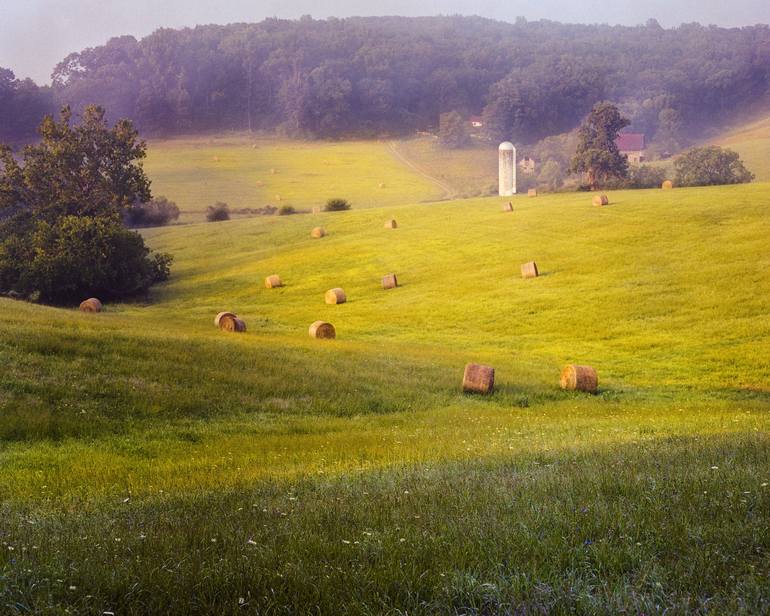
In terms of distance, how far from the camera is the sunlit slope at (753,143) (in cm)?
7844

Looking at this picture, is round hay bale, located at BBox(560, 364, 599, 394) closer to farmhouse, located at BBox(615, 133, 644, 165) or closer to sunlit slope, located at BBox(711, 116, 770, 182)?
sunlit slope, located at BBox(711, 116, 770, 182)

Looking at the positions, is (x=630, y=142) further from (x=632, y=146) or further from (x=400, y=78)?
(x=400, y=78)

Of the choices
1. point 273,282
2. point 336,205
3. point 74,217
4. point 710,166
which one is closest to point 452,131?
point 336,205

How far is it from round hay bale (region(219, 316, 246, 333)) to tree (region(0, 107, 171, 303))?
1860 cm

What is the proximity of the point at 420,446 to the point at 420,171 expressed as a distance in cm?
7985

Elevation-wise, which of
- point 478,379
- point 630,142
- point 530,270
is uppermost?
point 630,142

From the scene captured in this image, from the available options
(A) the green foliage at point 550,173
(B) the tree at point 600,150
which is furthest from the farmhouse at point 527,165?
(B) the tree at point 600,150

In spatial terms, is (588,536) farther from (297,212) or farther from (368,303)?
(297,212)

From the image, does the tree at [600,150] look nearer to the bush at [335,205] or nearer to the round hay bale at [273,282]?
the bush at [335,205]

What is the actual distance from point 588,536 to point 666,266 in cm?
3864

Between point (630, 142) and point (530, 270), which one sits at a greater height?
point (630, 142)

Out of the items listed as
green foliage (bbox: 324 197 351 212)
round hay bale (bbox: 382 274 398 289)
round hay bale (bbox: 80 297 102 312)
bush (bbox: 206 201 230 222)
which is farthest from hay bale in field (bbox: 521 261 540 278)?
bush (bbox: 206 201 230 222)

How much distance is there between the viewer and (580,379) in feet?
78.8

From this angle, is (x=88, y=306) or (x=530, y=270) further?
(x=530, y=270)
